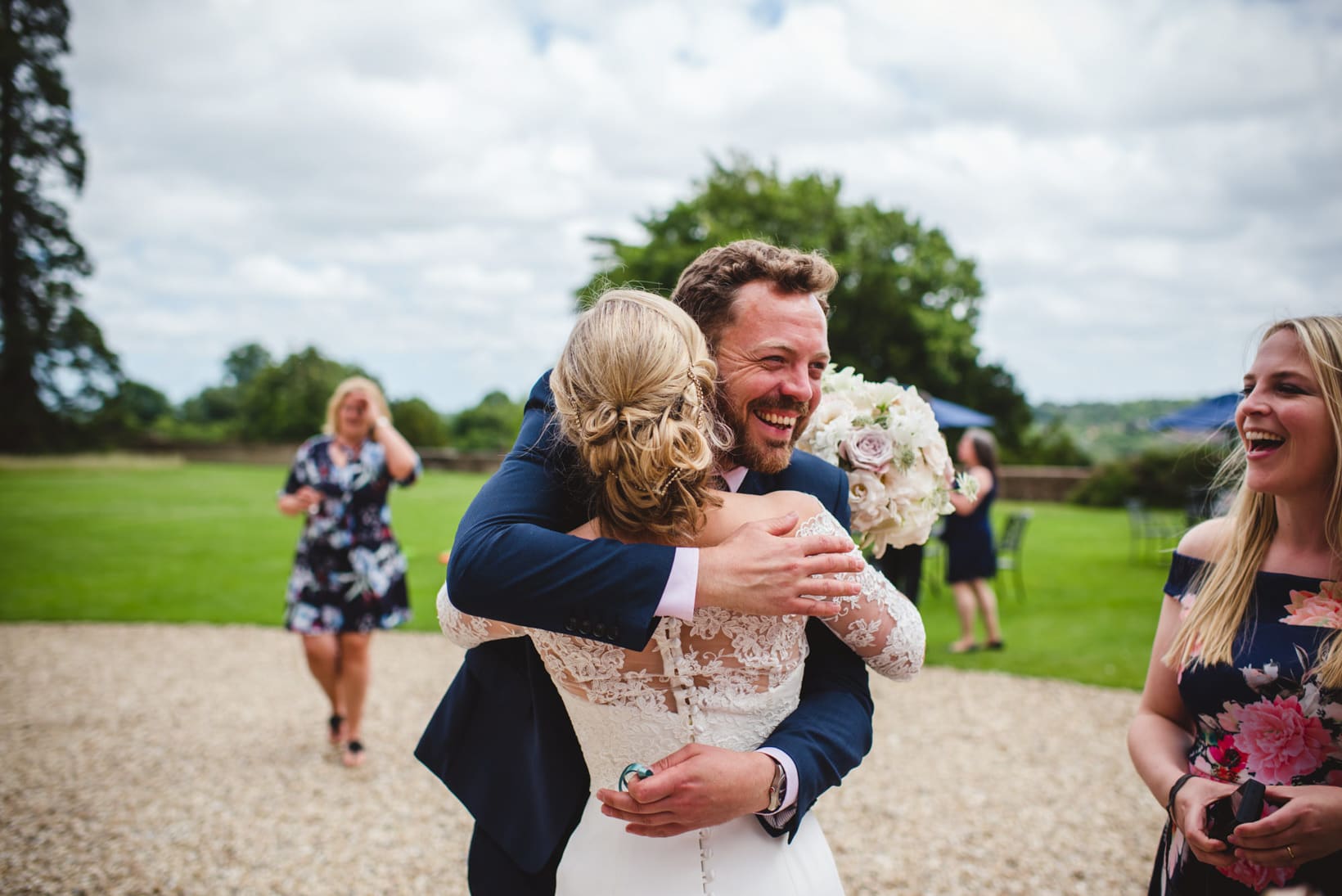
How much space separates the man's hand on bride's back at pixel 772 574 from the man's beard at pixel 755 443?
1.48ft

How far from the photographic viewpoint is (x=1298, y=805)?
6.02ft

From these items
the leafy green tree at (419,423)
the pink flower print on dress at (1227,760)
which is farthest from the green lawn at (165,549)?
the leafy green tree at (419,423)

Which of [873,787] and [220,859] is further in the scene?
[873,787]

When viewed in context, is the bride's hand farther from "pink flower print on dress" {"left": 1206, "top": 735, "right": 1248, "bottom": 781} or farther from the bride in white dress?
"pink flower print on dress" {"left": 1206, "top": 735, "right": 1248, "bottom": 781}

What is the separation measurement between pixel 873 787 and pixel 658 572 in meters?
4.95

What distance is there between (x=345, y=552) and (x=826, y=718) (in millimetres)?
4743

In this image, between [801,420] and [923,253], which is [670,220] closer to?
[923,253]

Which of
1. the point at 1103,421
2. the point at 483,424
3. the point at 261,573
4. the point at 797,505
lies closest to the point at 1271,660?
the point at 797,505

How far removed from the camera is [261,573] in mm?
13617

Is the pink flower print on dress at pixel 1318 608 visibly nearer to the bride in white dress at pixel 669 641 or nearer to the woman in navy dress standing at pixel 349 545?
the bride in white dress at pixel 669 641

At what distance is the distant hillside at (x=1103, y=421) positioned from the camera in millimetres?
30438

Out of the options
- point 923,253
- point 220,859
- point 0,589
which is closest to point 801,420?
point 220,859

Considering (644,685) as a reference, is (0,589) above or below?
below

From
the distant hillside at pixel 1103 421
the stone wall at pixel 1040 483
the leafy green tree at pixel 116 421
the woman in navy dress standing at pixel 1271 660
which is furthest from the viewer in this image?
the leafy green tree at pixel 116 421
